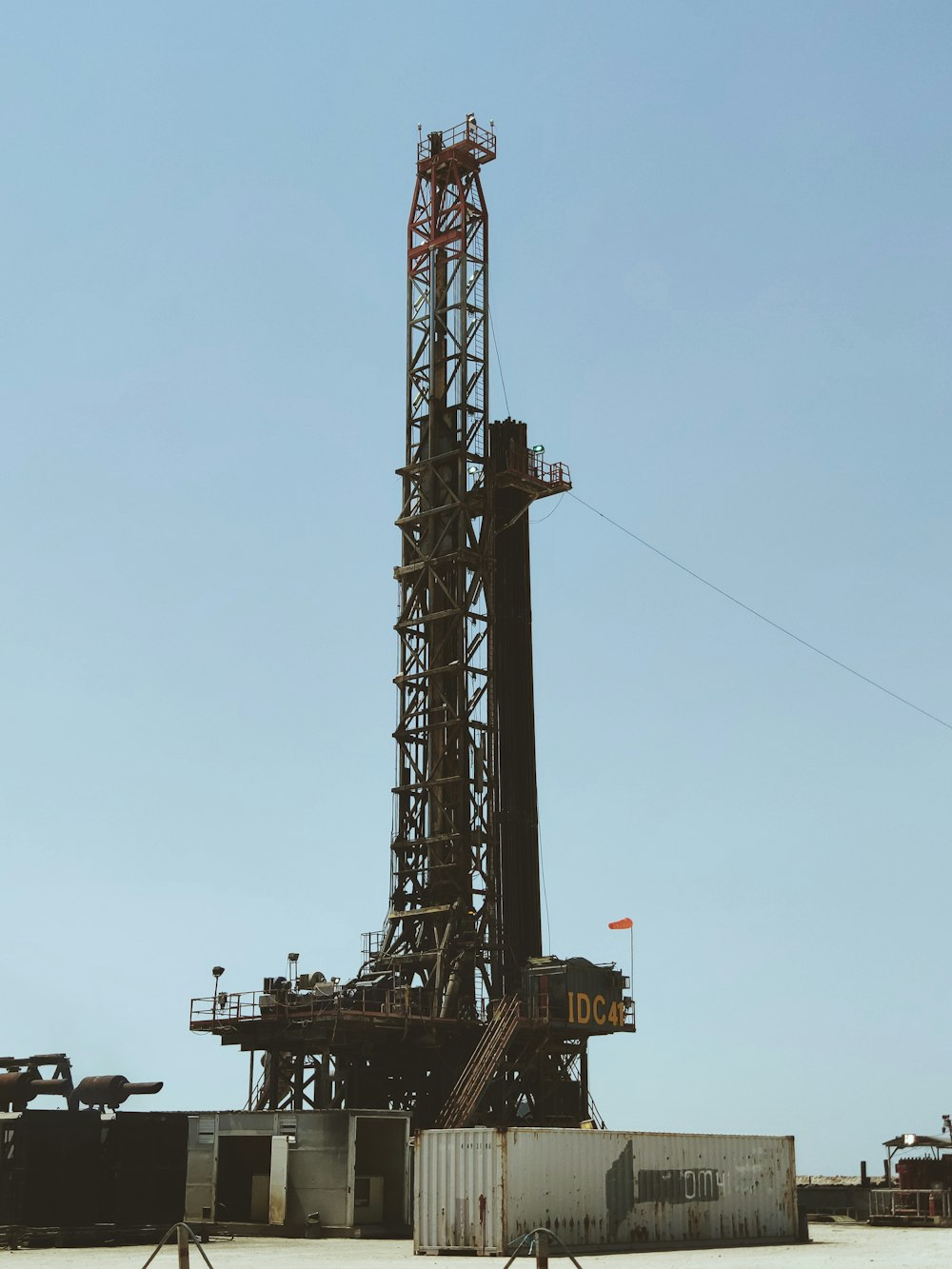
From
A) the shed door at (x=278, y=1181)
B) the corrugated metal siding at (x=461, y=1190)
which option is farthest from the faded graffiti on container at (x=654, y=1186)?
the shed door at (x=278, y=1181)

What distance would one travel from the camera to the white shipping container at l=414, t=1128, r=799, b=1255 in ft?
125

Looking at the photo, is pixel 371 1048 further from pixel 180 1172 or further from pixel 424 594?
pixel 424 594

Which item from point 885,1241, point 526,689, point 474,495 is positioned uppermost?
point 474,495

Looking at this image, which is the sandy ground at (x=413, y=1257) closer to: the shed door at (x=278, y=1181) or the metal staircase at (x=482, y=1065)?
the shed door at (x=278, y=1181)

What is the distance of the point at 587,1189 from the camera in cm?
3969

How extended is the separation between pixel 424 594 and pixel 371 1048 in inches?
785

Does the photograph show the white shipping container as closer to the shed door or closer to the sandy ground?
the sandy ground

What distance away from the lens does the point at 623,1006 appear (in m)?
62.7

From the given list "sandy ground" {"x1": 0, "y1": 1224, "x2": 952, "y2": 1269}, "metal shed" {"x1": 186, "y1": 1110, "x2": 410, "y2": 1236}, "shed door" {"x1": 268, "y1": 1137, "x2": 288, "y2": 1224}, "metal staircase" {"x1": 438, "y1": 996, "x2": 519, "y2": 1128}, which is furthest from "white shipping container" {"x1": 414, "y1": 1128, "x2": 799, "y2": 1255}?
"metal staircase" {"x1": 438, "y1": 996, "x2": 519, "y2": 1128}

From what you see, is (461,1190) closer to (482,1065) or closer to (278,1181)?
(278,1181)

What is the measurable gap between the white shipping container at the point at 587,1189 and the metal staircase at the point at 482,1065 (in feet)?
47.3

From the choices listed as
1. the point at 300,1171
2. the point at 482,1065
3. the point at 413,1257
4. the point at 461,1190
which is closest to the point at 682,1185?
the point at 461,1190

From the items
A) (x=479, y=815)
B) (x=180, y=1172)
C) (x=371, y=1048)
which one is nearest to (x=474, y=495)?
(x=479, y=815)

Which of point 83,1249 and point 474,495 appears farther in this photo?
point 474,495
